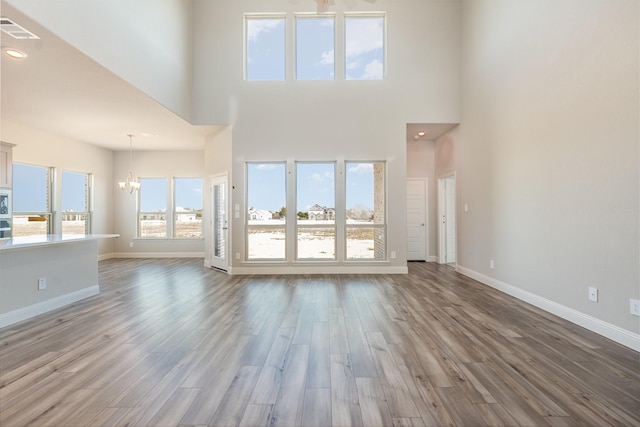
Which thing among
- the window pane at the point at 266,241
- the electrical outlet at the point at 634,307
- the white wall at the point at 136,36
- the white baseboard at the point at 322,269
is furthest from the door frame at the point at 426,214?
the white wall at the point at 136,36

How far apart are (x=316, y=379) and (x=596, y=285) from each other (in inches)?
117

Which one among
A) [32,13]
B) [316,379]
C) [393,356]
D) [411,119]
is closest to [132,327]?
[316,379]

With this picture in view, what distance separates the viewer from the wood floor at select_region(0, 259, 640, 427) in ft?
5.66

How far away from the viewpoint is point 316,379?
2092 mm

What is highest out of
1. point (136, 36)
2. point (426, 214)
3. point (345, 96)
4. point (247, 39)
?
point (247, 39)

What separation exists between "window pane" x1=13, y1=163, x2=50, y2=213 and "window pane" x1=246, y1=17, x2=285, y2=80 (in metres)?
4.74

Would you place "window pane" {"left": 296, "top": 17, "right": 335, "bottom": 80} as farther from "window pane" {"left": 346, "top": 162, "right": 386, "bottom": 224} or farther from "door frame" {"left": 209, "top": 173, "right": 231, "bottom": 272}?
"door frame" {"left": 209, "top": 173, "right": 231, "bottom": 272}

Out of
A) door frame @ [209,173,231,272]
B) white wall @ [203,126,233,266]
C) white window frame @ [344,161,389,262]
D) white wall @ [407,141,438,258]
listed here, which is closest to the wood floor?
white window frame @ [344,161,389,262]

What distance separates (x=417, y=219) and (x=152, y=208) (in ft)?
23.0

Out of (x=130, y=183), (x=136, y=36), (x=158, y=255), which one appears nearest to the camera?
(x=136, y=36)

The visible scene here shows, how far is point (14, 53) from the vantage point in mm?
2998

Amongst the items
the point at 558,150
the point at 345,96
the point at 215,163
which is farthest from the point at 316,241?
the point at 558,150

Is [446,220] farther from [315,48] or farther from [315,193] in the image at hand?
[315,48]

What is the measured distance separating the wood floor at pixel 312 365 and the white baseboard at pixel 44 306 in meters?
0.15
